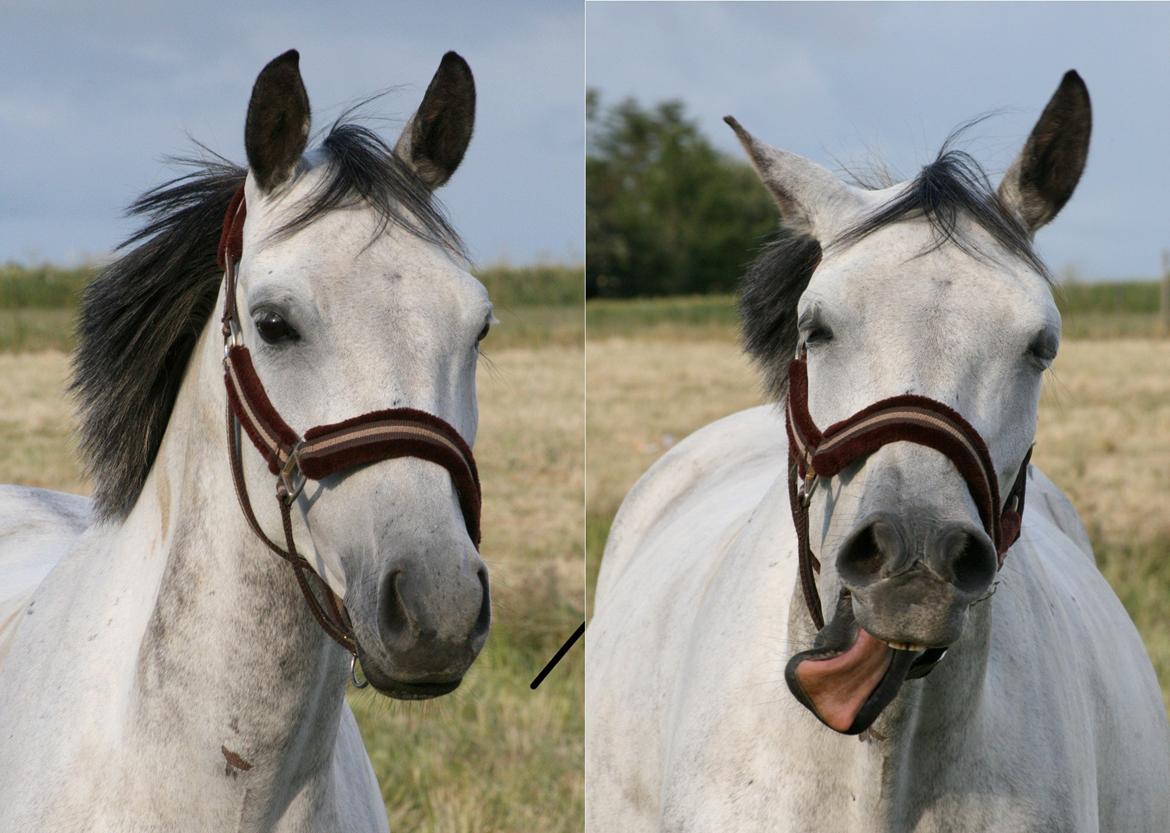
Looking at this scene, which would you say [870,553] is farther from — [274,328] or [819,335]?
[274,328]

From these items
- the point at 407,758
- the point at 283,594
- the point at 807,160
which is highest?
the point at 807,160

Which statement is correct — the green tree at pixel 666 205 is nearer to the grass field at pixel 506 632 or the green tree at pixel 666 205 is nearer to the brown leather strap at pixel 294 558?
the grass field at pixel 506 632

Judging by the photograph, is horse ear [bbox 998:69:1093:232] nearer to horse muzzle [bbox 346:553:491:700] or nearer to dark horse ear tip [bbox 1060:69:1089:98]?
dark horse ear tip [bbox 1060:69:1089:98]

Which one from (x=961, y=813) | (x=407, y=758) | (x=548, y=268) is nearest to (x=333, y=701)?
(x=961, y=813)

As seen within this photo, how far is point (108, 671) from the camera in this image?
2512 millimetres

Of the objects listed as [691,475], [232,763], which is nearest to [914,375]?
[232,763]

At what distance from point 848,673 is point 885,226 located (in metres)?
0.94

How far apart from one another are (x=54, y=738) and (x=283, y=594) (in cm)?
56

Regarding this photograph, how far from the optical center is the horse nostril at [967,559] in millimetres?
2184

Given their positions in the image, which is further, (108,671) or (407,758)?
(407,758)

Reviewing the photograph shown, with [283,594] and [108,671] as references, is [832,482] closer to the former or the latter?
[283,594]

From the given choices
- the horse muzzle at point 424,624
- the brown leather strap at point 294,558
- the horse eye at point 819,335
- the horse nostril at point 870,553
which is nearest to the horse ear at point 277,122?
the brown leather strap at point 294,558

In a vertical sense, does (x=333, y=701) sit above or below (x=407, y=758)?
above

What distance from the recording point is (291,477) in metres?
2.27
